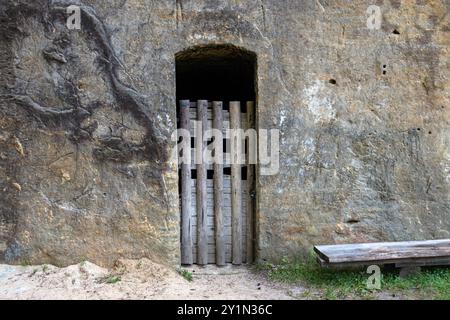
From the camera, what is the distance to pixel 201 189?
5.00m

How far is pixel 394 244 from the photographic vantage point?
4.57m

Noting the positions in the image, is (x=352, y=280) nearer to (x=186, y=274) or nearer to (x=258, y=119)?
(x=186, y=274)

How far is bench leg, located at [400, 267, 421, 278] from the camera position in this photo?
4.51 metres

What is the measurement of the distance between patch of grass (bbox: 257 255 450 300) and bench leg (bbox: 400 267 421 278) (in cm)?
3

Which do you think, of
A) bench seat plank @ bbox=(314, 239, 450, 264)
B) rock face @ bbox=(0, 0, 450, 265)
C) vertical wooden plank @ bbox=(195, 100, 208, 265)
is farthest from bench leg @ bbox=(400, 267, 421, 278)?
vertical wooden plank @ bbox=(195, 100, 208, 265)

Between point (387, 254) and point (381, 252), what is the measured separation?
6 centimetres

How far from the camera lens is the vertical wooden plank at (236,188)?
504 cm

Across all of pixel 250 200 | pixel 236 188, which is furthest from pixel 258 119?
pixel 250 200

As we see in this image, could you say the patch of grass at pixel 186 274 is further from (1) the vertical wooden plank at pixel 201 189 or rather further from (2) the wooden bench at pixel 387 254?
(2) the wooden bench at pixel 387 254

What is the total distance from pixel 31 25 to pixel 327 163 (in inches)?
130

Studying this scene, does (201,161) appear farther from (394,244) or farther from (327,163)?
(394,244)

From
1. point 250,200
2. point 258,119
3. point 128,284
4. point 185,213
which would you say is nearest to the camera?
point 128,284

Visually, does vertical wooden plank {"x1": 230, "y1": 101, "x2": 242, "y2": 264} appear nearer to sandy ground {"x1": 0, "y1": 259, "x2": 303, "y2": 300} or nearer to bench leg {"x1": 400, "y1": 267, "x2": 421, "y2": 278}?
sandy ground {"x1": 0, "y1": 259, "x2": 303, "y2": 300}

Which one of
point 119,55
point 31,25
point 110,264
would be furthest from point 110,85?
point 110,264
